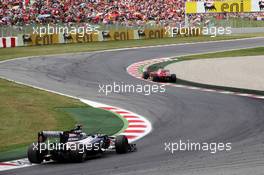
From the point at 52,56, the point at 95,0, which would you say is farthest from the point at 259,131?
the point at 95,0

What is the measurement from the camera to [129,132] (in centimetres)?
1742

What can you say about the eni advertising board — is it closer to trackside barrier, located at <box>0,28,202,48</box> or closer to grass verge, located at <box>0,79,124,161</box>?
trackside barrier, located at <box>0,28,202,48</box>

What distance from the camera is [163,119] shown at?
63.6ft

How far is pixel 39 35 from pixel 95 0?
10816 mm

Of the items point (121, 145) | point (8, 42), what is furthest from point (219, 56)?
point (121, 145)

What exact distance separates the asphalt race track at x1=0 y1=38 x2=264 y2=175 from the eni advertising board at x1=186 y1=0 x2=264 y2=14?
26033 mm

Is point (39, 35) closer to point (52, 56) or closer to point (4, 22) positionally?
point (4, 22)

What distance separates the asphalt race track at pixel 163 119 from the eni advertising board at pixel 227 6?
1025 inches

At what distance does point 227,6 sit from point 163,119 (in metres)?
47.3

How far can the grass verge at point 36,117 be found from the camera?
52.5 ft

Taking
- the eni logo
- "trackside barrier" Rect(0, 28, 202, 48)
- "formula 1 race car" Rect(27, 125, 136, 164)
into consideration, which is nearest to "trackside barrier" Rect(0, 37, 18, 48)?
"trackside barrier" Rect(0, 28, 202, 48)

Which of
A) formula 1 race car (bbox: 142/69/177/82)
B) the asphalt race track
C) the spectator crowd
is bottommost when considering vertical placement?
the asphalt race track

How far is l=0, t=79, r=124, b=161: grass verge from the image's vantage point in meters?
16.0

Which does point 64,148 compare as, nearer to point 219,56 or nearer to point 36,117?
point 36,117
